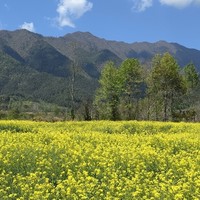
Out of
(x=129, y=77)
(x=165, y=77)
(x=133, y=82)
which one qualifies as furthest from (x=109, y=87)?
(x=165, y=77)

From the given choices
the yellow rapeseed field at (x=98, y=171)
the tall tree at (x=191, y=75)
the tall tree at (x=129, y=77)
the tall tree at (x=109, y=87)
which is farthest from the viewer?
the tall tree at (x=191, y=75)

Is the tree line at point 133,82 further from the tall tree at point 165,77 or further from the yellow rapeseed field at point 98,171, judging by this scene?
the yellow rapeseed field at point 98,171

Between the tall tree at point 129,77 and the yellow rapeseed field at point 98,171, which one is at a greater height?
the tall tree at point 129,77

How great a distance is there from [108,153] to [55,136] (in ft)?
19.8

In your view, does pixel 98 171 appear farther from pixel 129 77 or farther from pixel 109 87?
pixel 129 77

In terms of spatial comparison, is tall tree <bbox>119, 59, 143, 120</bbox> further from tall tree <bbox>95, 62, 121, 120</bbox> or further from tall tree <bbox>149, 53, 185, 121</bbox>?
tall tree <bbox>149, 53, 185, 121</bbox>

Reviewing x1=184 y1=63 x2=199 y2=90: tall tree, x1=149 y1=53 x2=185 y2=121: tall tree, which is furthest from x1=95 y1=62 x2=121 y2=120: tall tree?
x1=184 y1=63 x2=199 y2=90: tall tree

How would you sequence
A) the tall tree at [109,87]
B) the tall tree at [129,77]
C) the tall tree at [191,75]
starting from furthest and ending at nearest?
1. the tall tree at [191,75]
2. the tall tree at [129,77]
3. the tall tree at [109,87]

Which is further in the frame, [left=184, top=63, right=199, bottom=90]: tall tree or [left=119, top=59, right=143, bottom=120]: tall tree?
[left=184, top=63, right=199, bottom=90]: tall tree

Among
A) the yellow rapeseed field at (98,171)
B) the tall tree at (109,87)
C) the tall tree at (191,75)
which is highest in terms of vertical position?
the tall tree at (191,75)

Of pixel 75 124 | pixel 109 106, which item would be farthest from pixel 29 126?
pixel 109 106

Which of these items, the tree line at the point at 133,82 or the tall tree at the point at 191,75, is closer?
the tree line at the point at 133,82

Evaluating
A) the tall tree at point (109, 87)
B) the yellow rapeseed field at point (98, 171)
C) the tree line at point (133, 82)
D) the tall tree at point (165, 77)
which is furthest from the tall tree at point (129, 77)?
the yellow rapeseed field at point (98, 171)

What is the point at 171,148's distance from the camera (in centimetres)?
1802
